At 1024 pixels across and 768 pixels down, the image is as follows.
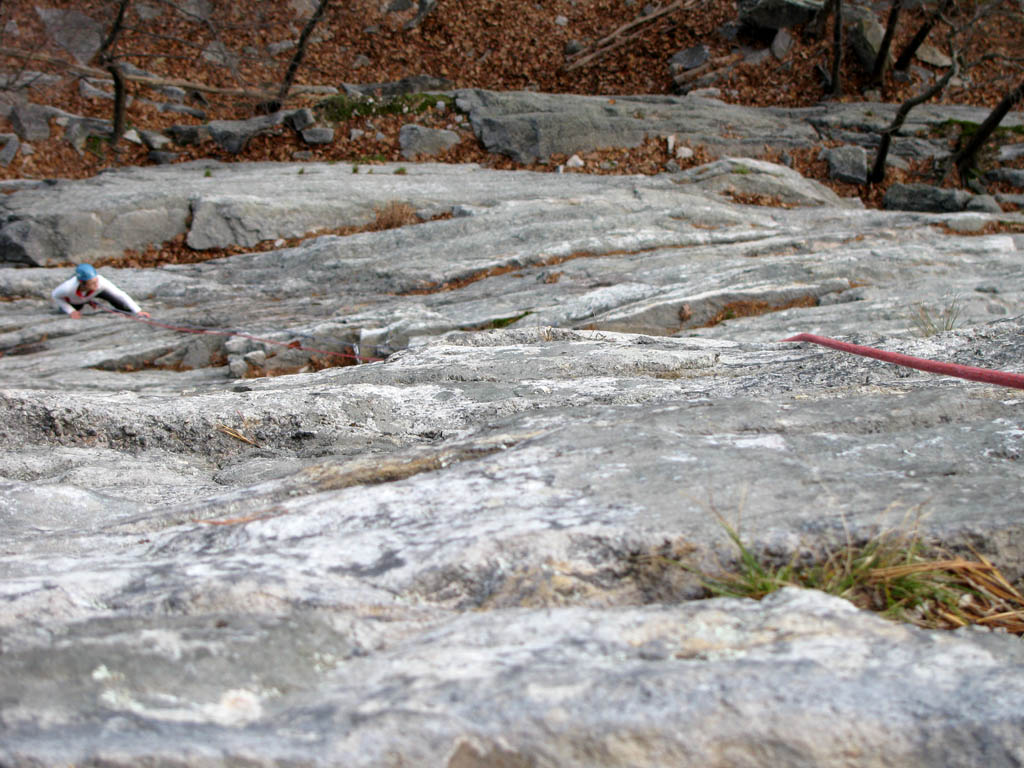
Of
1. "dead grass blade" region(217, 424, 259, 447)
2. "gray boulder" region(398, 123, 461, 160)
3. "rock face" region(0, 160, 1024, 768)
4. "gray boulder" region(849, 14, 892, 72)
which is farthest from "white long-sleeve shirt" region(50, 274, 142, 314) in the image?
"gray boulder" region(849, 14, 892, 72)

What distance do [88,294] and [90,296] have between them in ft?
0.13

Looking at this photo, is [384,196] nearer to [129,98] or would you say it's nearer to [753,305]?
[753,305]

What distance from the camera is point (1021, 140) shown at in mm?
→ 20156

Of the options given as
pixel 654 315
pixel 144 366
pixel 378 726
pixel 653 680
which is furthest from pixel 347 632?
pixel 144 366

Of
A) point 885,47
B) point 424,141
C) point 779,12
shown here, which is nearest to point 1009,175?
point 885,47

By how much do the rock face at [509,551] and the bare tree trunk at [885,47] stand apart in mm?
18178

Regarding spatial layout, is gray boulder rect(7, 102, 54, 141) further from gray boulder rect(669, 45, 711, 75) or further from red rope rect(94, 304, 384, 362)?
gray boulder rect(669, 45, 711, 75)

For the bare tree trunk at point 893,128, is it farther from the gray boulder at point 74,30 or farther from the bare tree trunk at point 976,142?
the gray boulder at point 74,30

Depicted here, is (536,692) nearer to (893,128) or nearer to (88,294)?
(88,294)

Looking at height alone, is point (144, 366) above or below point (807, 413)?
below

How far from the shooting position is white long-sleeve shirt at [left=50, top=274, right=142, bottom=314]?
10.4 m

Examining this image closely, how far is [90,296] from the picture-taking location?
10531mm

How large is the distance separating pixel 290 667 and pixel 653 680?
903 millimetres

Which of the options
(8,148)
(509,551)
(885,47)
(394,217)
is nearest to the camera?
(509,551)
